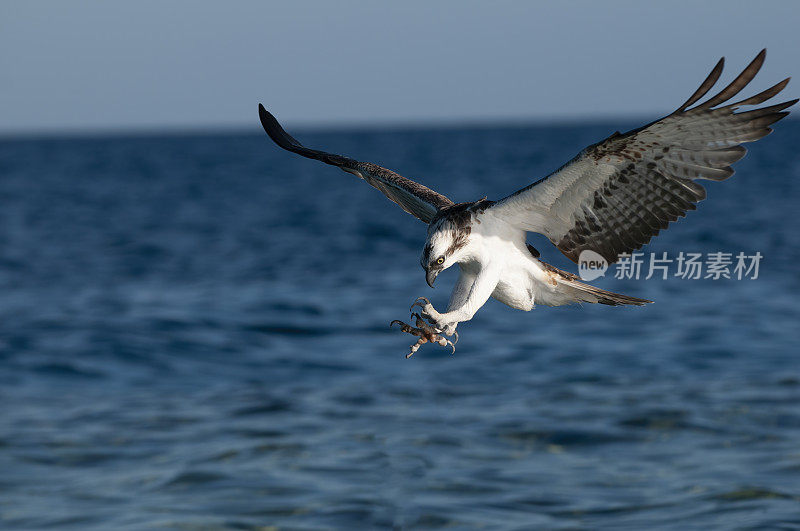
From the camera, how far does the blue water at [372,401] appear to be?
34.1 ft

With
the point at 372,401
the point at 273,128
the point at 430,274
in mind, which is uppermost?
the point at 273,128

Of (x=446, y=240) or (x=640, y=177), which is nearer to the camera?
(x=446, y=240)

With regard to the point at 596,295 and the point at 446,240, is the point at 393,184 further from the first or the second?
the point at 596,295

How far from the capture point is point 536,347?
17.2 metres

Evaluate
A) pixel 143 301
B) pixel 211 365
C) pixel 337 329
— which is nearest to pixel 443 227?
pixel 211 365

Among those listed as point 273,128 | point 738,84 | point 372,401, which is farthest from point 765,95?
point 372,401

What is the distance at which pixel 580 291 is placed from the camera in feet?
20.3

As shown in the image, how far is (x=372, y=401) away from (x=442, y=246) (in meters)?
8.84

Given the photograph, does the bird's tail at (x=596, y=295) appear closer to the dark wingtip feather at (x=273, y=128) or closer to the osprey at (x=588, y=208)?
the osprey at (x=588, y=208)

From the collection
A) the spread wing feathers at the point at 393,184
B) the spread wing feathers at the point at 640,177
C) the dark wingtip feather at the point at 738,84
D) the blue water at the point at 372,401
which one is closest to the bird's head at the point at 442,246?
the spread wing feathers at the point at 640,177

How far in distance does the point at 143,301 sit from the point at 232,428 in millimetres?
9939

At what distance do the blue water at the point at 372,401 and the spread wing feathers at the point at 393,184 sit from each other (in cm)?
418

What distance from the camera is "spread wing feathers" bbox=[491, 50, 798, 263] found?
538 centimetres

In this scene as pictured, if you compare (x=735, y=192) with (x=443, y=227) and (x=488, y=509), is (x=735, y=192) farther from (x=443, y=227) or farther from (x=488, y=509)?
(x=443, y=227)
